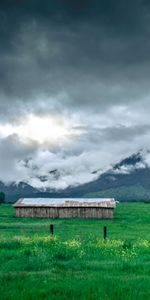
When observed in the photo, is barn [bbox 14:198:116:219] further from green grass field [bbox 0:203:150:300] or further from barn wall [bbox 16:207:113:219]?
green grass field [bbox 0:203:150:300]

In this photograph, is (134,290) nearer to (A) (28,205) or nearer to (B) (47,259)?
(B) (47,259)

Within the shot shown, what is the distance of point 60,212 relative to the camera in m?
87.6

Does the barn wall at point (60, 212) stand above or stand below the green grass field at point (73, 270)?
above

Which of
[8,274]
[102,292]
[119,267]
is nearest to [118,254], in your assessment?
[119,267]

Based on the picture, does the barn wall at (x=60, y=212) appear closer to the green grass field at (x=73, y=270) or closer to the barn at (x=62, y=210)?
the barn at (x=62, y=210)

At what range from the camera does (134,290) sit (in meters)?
16.6

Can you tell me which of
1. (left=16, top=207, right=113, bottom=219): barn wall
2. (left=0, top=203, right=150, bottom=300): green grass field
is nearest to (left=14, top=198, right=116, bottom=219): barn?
(left=16, top=207, right=113, bottom=219): barn wall

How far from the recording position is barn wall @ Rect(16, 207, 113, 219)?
87125 millimetres

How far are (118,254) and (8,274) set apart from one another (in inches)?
316

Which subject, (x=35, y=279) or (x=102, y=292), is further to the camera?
(x=35, y=279)

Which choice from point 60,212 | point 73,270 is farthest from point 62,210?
point 73,270

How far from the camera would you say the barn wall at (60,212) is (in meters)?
87.1

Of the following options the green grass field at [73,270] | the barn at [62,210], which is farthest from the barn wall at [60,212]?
the green grass field at [73,270]

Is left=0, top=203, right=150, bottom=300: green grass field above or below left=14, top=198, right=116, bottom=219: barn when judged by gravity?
below
